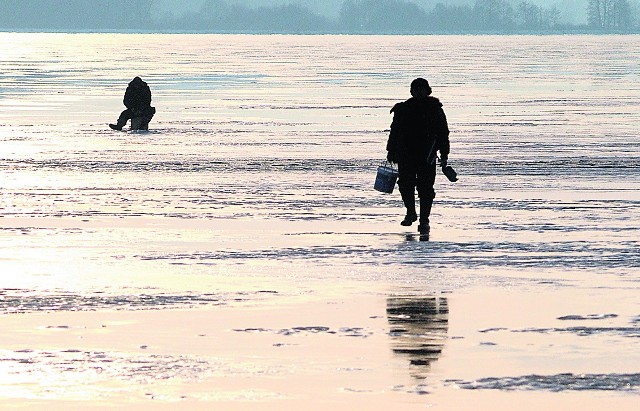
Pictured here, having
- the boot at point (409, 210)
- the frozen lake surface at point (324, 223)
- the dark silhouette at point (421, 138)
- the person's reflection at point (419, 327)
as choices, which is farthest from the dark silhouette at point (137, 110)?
the person's reflection at point (419, 327)

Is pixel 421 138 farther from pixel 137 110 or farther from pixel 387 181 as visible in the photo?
pixel 137 110

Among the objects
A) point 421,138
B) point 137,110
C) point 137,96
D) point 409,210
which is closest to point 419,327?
point 421,138

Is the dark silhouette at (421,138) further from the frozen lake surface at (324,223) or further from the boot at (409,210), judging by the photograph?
the frozen lake surface at (324,223)

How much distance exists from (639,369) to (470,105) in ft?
120

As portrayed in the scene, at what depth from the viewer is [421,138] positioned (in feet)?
54.6

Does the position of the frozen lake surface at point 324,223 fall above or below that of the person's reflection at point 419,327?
below

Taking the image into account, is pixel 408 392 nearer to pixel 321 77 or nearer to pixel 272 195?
pixel 272 195

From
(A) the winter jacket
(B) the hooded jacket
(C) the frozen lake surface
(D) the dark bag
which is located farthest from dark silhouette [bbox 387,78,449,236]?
(B) the hooded jacket

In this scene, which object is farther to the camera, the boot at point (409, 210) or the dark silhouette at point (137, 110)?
the dark silhouette at point (137, 110)

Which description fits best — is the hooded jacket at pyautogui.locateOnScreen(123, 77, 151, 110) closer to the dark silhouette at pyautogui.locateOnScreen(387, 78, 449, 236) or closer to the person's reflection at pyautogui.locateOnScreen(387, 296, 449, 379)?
the dark silhouette at pyautogui.locateOnScreen(387, 78, 449, 236)

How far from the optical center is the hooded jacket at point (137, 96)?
3438 centimetres

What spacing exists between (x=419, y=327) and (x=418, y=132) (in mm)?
5588

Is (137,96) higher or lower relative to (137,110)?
higher

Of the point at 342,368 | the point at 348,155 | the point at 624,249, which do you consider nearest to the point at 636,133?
the point at 348,155
